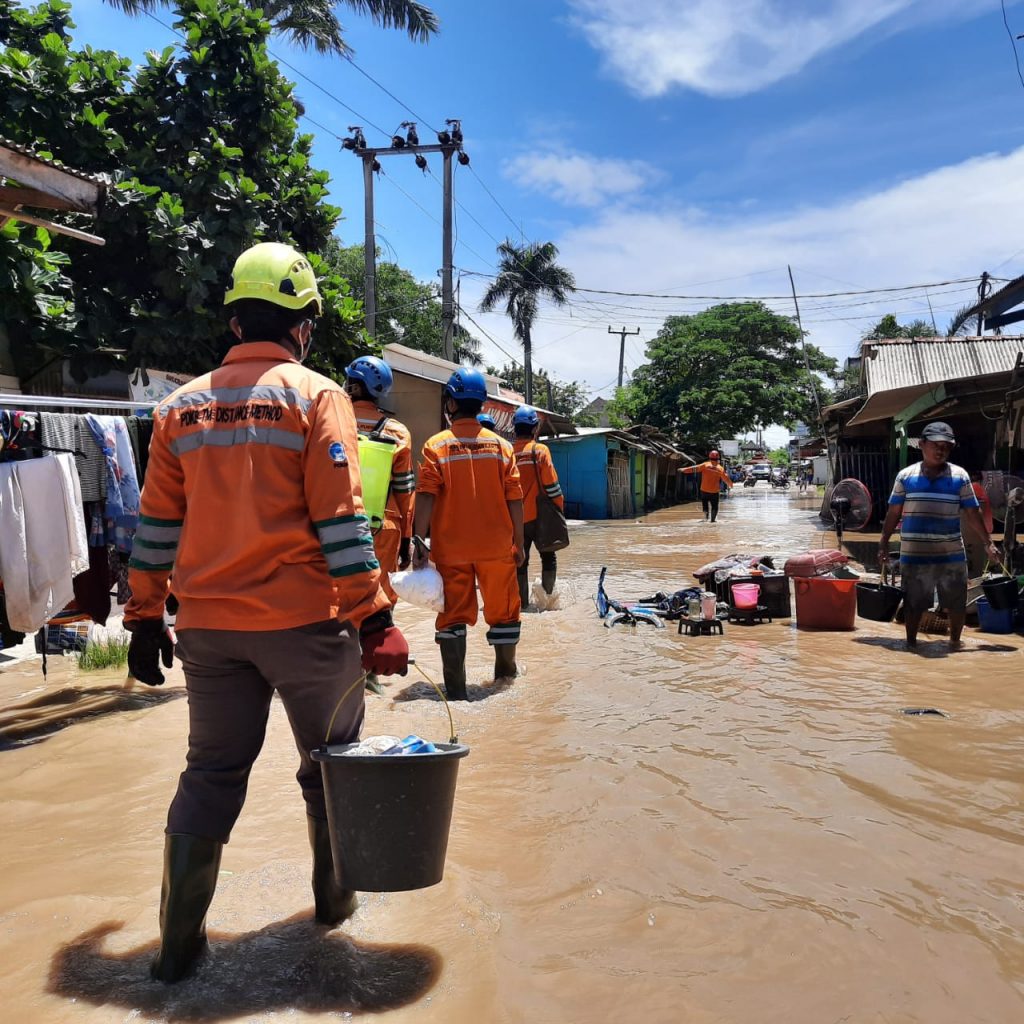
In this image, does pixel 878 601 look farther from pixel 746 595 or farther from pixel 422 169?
pixel 422 169

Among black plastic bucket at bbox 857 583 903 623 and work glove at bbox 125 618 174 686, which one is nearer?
work glove at bbox 125 618 174 686

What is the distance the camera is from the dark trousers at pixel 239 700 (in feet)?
7.10

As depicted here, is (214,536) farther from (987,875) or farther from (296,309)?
(987,875)

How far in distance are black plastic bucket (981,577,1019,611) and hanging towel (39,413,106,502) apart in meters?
7.00

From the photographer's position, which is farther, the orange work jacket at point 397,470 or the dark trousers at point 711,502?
the dark trousers at point 711,502

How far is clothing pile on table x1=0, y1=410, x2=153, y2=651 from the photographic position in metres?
3.96

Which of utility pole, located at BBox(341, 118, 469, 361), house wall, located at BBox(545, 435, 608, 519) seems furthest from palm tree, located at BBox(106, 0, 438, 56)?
house wall, located at BBox(545, 435, 608, 519)

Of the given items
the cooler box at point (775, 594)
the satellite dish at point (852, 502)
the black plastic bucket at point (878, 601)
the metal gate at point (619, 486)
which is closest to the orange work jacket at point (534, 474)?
the cooler box at point (775, 594)

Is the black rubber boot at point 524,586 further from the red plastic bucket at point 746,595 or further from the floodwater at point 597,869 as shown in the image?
the floodwater at point 597,869

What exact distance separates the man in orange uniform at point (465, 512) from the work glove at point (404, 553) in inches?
6.5

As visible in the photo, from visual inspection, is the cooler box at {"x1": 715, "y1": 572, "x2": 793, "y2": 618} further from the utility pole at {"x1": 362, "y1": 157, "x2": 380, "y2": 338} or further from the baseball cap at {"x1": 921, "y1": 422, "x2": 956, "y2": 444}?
the utility pole at {"x1": 362, "y1": 157, "x2": 380, "y2": 338}

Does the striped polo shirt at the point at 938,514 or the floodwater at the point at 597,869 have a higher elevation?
the striped polo shirt at the point at 938,514

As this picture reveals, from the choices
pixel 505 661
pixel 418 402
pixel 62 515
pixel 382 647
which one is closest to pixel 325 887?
A: pixel 382 647

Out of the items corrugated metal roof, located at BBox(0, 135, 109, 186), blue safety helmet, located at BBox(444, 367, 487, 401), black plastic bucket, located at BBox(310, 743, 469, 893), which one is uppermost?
corrugated metal roof, located at BBox(0, 135, 109, 186)
